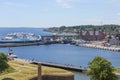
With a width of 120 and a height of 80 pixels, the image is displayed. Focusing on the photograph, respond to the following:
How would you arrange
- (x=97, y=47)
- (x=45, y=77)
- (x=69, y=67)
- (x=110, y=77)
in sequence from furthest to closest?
1. (x=97, y=47)
2. (x=69, y=67)
3. (x=45, y=77)
4. (x=110, y=77)

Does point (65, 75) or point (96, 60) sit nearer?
point (96, 60)

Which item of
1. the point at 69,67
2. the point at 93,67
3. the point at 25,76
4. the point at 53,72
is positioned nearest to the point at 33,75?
the point at 25,76

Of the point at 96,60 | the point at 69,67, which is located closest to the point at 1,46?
the point at 69,67

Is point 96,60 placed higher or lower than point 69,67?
higher

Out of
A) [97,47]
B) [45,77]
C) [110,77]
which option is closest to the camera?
[110,77]

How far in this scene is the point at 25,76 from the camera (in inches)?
2105

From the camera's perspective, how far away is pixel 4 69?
190 ft

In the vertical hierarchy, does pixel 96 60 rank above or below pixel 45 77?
above

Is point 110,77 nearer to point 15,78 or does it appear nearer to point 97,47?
point 15,78

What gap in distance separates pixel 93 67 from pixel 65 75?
10850 millimetres

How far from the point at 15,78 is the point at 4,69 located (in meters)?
6.86

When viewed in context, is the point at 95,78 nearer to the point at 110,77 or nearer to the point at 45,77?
the point at 110,77

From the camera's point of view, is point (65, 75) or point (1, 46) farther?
point (1, 46)

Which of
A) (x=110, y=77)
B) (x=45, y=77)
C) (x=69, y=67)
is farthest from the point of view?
(x=69, y=67)
